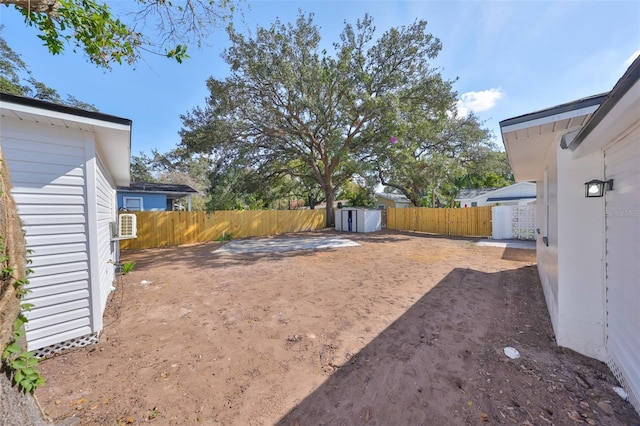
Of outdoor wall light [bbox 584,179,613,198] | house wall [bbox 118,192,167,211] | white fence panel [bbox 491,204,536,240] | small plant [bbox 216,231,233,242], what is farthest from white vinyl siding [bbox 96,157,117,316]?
white fence panel [bbox 491,204,536,240]

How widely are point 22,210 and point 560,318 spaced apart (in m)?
6.06

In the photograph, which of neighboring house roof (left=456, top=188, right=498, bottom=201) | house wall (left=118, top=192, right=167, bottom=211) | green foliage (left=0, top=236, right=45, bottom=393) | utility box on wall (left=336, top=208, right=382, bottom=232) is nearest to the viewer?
green foliage (left=0, top=236, right=45, bottom=393)

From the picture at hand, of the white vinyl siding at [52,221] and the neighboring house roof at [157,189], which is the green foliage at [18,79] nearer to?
the neighboring house roof at [157,189]

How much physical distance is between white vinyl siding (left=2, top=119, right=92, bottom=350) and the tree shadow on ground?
9.46 ft

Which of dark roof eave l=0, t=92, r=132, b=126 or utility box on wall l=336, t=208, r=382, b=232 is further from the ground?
dark roof eave l=0, t=92, r=132, b=126

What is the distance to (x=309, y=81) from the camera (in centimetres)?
1118

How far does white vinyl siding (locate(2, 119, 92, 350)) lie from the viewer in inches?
97.7

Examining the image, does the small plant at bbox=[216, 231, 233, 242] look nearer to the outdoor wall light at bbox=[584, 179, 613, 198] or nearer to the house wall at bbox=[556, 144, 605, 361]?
the house wall at bbox=[556, 144, 605, 361]

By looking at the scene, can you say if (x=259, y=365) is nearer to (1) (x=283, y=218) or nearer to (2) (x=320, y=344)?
(2) (x=320, y=344)

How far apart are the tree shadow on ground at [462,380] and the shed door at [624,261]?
24 cm

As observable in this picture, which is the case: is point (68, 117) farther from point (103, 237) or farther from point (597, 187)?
point (597, 187)

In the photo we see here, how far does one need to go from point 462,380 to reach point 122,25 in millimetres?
5612

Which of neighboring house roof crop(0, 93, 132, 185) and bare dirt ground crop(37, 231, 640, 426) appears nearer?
bare dirt ground crop(37, 231, 640, 426)

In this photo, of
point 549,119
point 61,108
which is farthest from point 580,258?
point 61,108
